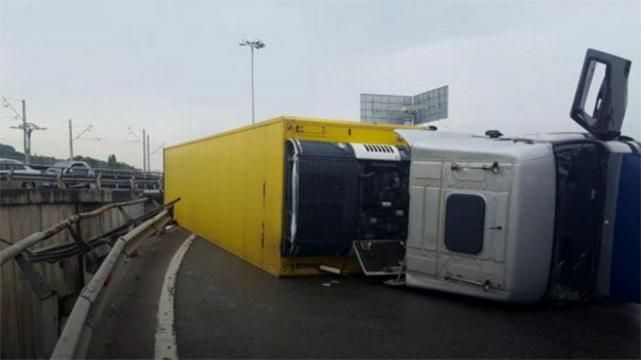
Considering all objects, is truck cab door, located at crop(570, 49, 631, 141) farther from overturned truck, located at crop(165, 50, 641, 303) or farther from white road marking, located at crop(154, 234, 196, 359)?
white road marking, located at crop(154, 234, 196, 359)

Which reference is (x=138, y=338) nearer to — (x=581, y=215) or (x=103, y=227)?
(x=581, y=215)

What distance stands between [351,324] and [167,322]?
179 cm

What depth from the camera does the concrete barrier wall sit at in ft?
19.2

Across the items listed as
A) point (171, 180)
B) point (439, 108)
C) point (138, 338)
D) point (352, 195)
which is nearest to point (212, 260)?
point (352, 195)

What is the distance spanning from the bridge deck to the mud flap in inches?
10.4

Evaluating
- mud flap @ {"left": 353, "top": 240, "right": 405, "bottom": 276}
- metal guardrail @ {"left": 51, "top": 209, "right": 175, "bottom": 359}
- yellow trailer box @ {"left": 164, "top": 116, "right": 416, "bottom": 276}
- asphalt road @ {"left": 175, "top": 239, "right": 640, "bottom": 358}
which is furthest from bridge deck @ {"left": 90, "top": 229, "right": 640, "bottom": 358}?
yellow trailer box @ {"left": 164, "top": 116, "right": 416, "bottom": 276}

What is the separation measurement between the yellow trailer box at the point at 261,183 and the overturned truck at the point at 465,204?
32 millimetres

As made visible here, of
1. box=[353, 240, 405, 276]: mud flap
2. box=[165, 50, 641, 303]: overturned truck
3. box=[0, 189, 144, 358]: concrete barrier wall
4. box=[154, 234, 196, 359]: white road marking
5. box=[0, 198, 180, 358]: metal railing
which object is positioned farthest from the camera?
box=[353, 240, 405, 276]: mud flap

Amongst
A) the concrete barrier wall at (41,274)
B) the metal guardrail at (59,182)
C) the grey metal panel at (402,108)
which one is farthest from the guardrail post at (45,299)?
the grey metal panel at (402,108)

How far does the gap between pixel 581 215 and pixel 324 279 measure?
3.44m

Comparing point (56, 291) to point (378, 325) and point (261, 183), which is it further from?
point (261, 183)

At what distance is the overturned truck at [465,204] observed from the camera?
531 cm

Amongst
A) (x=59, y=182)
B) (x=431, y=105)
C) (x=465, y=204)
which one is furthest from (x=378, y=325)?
(x=431, y=105)

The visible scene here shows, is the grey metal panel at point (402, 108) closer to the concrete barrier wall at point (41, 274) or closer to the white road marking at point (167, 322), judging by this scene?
the concrete barrier wall at point (41, 274)
